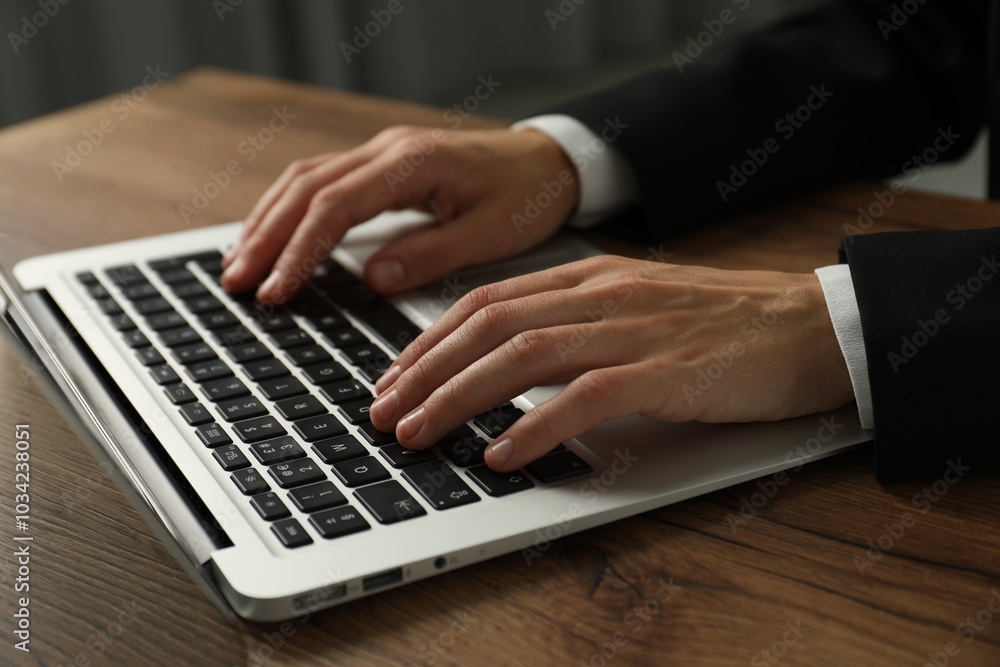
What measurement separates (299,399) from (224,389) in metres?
0.06

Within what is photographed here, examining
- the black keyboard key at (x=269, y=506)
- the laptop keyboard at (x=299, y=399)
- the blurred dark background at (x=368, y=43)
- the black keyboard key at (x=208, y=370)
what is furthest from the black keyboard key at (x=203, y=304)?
the blurred dark background at (x=368, y=43)

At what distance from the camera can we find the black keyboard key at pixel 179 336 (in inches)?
31.2

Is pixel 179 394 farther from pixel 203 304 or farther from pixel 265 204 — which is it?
pixel 265 204

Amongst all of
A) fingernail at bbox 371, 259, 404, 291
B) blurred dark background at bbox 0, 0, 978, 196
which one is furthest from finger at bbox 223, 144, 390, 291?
blurred dark background at bbox 0, 0, 978, 196

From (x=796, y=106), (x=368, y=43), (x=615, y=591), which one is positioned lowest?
(x=368, y=43)

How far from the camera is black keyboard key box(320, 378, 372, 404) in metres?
0.70

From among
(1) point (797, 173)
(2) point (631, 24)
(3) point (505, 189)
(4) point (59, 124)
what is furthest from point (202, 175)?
(2) point (631, 24)

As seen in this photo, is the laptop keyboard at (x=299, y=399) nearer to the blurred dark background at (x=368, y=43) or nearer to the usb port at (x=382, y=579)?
the usb port at (x=382, y=579)

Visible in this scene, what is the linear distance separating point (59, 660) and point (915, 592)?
1.41ft

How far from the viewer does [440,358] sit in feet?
2.23

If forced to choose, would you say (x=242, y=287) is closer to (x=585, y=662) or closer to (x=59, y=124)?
(x=585, y=662)

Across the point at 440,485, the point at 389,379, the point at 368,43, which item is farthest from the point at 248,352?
the point at 368,43

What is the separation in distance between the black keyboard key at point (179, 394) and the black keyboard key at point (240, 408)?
0.03 m

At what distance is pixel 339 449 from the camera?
630 mm
